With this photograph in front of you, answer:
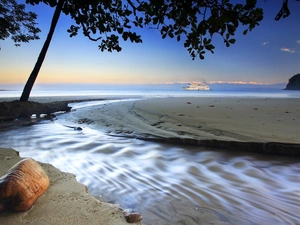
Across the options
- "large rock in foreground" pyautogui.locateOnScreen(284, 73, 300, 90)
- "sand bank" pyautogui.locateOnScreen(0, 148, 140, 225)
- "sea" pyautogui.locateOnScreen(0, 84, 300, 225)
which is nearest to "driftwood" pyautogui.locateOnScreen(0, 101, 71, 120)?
"sea" pyautogui.locateOnScreen(0, 84, 300, 225)

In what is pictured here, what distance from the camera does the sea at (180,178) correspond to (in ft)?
7.22

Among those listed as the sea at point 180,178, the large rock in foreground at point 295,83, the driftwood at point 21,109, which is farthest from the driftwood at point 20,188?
the large rock in foreground at point 295,83

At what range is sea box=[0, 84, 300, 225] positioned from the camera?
2199mm

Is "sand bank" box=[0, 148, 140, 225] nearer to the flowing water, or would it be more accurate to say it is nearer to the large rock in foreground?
the flowing water

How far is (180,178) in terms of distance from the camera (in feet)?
10.5

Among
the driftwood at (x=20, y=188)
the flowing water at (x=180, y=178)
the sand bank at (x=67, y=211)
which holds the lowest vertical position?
the flowing water at (x=180, y=178)

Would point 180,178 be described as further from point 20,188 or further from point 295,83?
point 295,83

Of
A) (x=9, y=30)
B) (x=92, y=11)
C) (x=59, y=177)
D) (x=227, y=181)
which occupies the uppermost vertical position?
(x=9, y=30)

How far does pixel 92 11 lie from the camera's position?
3.38 metres

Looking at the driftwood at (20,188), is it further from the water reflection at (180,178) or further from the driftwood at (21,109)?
the driftwood at (21,109)

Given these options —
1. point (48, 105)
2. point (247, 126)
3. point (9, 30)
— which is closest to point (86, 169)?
point (247, 126)

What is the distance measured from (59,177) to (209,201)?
1.90 metres

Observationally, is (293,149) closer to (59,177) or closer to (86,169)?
(86,169)

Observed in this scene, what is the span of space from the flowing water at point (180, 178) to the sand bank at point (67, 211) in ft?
1.34
